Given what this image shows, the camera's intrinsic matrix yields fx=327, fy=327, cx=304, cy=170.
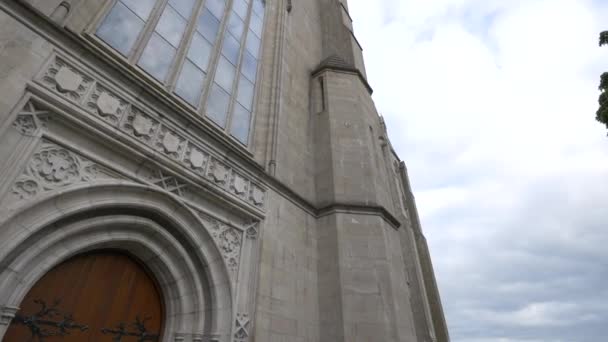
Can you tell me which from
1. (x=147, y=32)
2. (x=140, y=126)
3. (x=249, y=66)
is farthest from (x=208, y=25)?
(x=140, y=126)

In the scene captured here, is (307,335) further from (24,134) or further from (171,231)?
(24,134)

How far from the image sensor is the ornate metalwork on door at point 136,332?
3630 millimetres

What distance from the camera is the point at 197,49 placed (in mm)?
5789

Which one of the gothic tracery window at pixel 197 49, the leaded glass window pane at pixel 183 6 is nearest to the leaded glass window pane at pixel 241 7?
the gothic tracery window at pixel 197 49

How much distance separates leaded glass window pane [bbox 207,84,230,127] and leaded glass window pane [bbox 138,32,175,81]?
0.87 meters

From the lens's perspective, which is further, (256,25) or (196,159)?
(256,25)

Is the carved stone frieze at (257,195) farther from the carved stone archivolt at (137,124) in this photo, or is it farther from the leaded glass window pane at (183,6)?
the leaded glass window pane at (183,6)

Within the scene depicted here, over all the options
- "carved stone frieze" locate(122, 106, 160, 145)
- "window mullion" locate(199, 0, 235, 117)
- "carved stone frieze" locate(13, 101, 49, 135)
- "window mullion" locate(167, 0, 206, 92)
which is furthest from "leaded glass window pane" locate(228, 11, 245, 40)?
"carved stone frieze" locate(13, 101, 49, 135)

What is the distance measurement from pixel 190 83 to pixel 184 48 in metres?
0.63

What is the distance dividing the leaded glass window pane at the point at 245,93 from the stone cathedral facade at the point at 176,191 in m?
0.03


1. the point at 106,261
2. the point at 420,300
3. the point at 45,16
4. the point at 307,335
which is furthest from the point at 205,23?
the point at 420,300

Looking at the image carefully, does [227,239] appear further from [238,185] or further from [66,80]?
[66,80]

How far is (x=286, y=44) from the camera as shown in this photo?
8.76 meters

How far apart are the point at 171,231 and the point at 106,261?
792 millimetres
